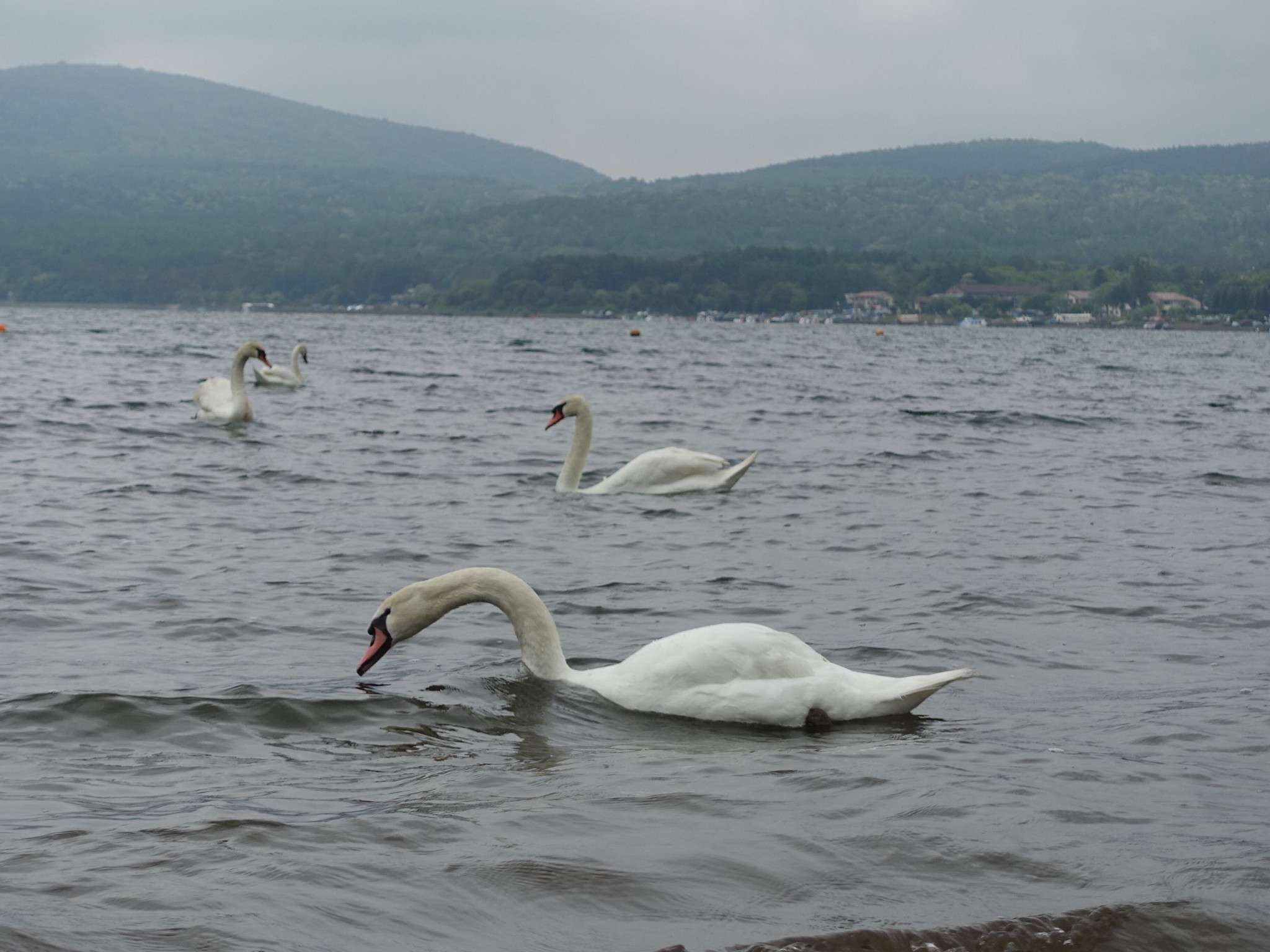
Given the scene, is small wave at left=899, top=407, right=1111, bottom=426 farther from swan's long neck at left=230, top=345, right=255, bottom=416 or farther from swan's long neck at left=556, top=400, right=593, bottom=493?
swan's long neck at left=230, top=345, right=255, bottom=416

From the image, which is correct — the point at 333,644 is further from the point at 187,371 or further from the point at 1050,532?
the point at 187,371

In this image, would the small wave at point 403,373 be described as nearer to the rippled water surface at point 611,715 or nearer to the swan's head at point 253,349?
the swan's head at point 253,349

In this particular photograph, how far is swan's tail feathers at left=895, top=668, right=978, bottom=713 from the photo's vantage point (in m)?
5.85

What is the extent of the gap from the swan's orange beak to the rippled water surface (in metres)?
0.17

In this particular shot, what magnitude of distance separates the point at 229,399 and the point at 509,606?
545 inches

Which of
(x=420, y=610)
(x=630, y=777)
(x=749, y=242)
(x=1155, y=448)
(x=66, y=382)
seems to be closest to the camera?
(x=630, y=777)

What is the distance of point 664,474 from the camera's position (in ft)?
45.3

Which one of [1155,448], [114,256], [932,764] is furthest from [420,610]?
[114,256]

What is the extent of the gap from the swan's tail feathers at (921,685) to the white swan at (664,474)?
7.56 metres

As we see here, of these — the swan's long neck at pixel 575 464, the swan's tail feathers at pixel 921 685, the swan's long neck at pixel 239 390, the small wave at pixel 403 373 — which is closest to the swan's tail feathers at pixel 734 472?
the swan's long neck at pixel 575 464

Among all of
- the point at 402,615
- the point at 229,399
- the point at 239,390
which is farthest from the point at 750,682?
the point at 229,399

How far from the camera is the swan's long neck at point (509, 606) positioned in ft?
22.1

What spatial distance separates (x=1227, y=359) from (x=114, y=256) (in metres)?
129

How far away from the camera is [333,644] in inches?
293
